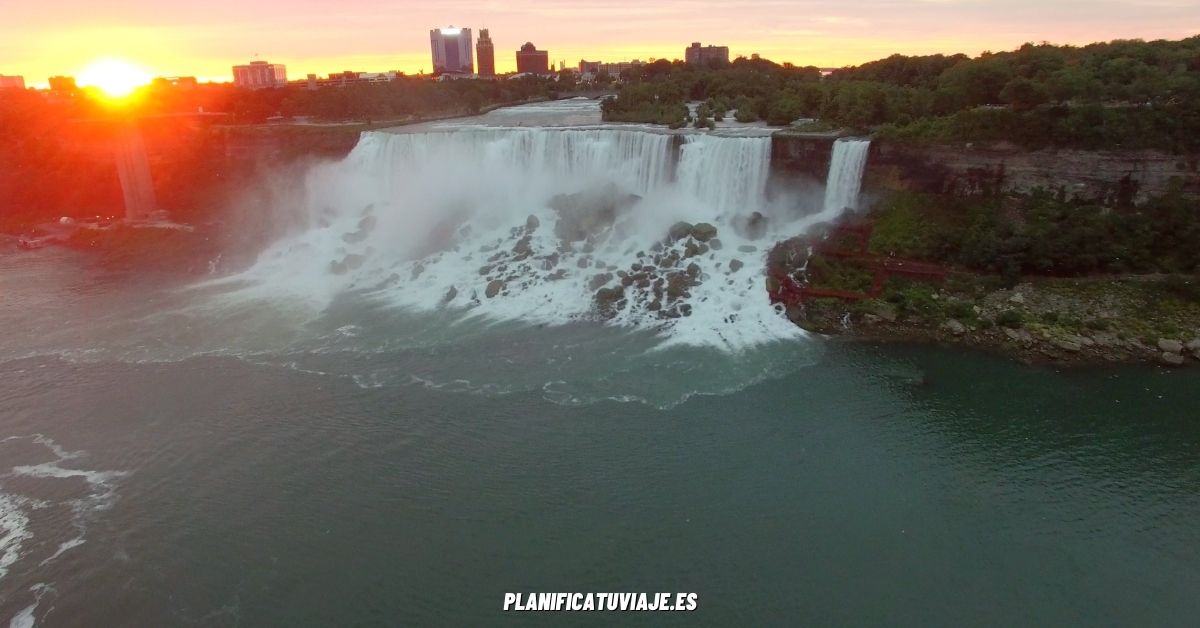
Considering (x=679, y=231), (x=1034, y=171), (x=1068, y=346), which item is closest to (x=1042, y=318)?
(x=1068, y=346)

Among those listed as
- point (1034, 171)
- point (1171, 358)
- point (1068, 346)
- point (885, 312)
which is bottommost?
point (1171, 358)

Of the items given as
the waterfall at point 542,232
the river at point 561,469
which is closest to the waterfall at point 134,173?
the waterfall at point 542,232

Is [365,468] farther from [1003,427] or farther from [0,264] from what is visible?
[0,264]

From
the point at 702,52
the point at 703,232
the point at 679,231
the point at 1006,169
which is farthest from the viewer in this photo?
the point at 702,52

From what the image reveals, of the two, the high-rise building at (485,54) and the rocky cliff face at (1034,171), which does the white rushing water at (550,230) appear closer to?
the rocky cliff face at (1034,171)

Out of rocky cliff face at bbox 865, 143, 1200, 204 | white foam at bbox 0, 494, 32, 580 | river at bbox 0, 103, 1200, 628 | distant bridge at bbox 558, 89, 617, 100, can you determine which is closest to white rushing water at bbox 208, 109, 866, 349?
river at bbox 0, 103, 1200, 628

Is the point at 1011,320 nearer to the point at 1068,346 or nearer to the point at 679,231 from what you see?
the point at 1068,346

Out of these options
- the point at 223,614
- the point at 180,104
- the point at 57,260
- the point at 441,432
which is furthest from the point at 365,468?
the point at 180,104
